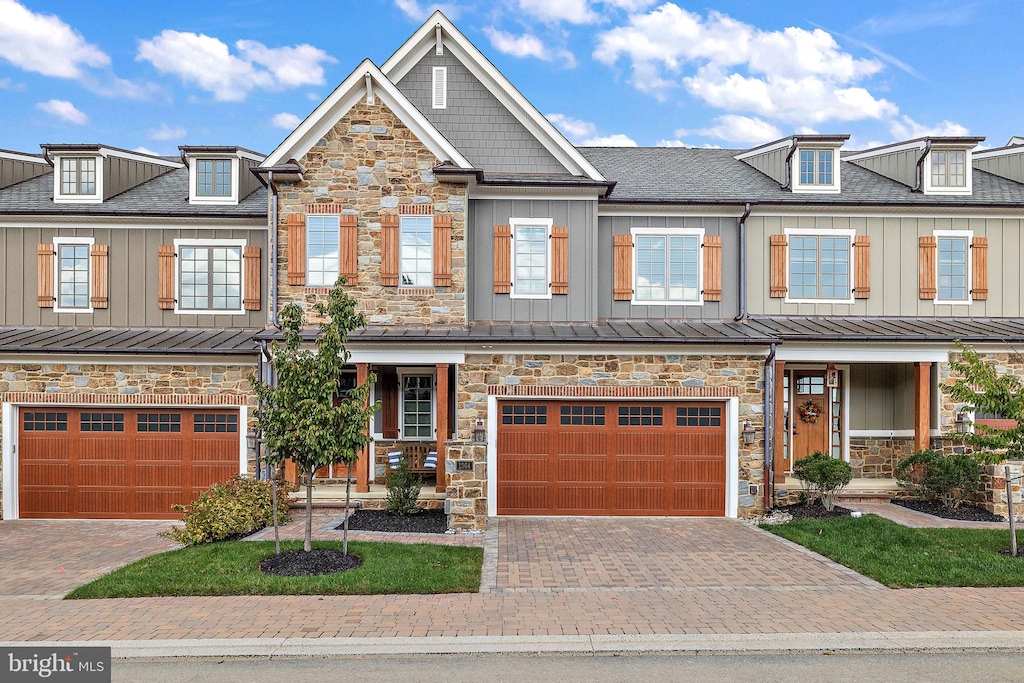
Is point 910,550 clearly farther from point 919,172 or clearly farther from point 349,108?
point 349,108

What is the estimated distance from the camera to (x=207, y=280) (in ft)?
52.1

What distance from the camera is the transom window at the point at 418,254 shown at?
14.6 metres

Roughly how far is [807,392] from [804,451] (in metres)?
1.42

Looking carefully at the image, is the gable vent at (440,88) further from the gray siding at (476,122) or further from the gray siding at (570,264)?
the gray siding at (570,264)

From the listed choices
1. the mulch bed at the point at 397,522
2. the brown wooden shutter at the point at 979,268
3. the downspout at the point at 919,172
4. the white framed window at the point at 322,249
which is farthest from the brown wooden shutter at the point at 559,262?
the brown wooden shutter at the point at 979,268

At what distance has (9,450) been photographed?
1396cm

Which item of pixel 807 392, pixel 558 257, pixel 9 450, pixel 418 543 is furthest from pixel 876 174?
pixel 9 450

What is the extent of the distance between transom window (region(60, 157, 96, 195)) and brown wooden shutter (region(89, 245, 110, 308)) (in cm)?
168

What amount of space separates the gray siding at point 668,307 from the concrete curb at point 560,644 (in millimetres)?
9399

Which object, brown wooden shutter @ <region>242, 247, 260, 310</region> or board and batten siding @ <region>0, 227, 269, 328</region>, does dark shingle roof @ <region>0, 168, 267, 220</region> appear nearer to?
board and batten siding @ <region>0, 227, 269, 328</region>

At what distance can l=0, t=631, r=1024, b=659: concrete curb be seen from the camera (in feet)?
22.8

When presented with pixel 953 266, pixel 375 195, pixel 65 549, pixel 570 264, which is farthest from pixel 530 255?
pixel 65 549

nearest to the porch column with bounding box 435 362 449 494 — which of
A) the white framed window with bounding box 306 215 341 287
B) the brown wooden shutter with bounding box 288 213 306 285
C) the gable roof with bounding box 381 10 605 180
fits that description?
the white framed window with bounding box 306 215 341 287

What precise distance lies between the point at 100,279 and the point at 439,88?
29.9 feet
